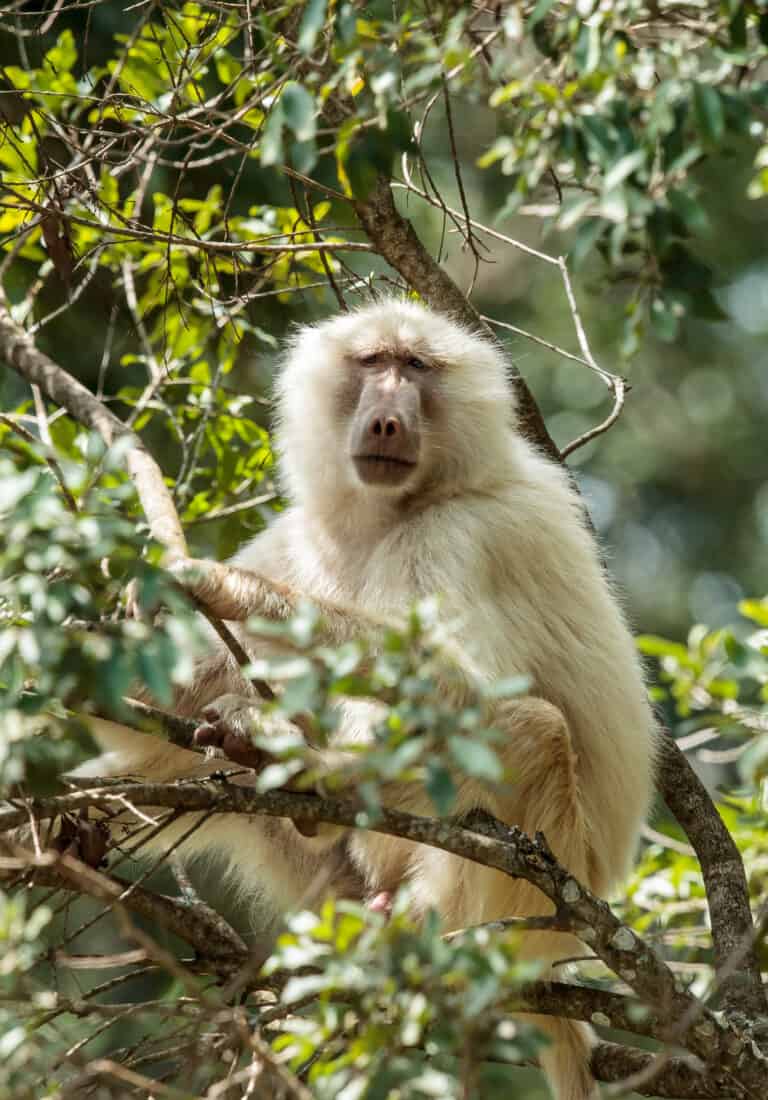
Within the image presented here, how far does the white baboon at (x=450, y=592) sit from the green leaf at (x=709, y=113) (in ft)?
7.98

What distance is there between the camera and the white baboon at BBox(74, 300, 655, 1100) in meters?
5.34

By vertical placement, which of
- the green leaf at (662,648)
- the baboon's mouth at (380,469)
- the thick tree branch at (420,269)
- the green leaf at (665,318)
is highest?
the thick tree branch at (420,269)

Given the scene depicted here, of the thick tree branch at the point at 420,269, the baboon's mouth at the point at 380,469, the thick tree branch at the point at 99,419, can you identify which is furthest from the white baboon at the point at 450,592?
the thick tree branch at the point at 99,419

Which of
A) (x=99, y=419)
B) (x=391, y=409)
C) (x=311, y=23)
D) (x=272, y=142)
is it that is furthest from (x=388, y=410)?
(x=311, y=23)

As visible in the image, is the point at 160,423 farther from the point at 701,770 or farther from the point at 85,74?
the point at 701,770

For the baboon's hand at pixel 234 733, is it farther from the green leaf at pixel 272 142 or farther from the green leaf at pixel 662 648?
the green leaf at pixel 662 648

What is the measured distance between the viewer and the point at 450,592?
5.47 m

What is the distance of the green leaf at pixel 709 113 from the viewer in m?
3.11

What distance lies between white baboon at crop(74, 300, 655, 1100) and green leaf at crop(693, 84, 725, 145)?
7.98 ft

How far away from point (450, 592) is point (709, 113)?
8.66ft

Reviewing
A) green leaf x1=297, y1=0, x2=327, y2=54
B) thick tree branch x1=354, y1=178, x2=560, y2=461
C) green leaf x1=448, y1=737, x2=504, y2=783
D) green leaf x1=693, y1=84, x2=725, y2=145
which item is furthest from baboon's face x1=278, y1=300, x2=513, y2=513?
green leaf x1=448, y1=737, x2=504, y2=783

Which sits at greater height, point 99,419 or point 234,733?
point 99,419

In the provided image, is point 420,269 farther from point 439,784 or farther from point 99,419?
point 439,784

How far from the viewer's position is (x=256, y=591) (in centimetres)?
531
